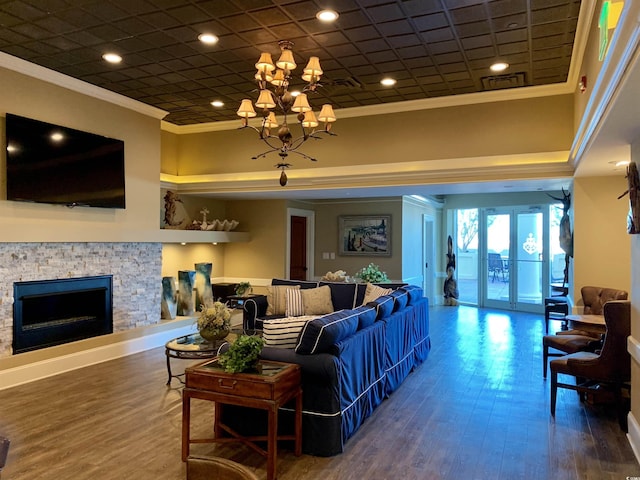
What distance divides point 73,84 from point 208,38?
2140 mm

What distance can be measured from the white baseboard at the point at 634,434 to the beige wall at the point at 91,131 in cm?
565

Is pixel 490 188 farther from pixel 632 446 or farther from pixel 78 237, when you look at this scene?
pixel 78 237

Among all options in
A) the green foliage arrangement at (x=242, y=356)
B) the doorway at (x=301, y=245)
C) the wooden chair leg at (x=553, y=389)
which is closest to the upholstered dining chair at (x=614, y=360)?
the wooden chair leg at (x=553, y=389)

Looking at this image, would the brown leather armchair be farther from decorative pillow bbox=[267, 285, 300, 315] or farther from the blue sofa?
decorative pillow bbox=[267, 285, 300, 315]

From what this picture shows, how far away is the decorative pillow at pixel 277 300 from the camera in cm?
632

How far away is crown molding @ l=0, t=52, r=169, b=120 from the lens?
15.8 feet

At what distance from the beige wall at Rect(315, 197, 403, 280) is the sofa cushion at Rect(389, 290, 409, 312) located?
3.69m

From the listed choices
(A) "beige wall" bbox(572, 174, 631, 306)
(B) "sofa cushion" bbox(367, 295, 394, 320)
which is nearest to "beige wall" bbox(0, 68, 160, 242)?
(B) "sofa cushion" bbox(367, 295, 394, 320)

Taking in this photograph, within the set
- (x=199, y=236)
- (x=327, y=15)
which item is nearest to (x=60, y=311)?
(x=199, y=236)

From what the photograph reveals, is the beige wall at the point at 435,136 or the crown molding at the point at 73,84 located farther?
the beige wall at the point at 435,136

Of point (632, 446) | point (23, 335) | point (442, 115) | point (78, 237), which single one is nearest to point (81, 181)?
point (78, 237)

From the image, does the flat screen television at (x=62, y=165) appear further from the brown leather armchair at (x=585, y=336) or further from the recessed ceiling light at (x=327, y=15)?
the brown leather armchair at (x=585, y=336)

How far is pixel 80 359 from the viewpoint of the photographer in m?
5.47

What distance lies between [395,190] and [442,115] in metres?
1.28
